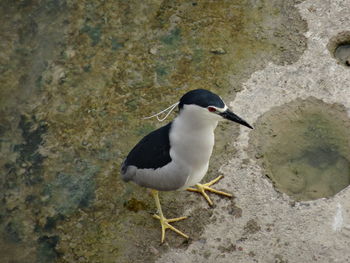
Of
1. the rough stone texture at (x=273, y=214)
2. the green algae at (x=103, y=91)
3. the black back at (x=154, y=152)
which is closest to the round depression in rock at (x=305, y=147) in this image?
the rough stone texture at (x=273, y=214)

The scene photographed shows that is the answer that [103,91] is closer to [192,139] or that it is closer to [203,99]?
[192,139]

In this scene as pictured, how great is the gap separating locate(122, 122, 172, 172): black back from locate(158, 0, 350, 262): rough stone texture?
725mm

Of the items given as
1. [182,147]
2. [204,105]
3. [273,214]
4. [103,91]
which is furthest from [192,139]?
[103,91]

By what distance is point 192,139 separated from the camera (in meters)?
3.93

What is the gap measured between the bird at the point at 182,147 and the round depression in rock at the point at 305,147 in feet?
2.79

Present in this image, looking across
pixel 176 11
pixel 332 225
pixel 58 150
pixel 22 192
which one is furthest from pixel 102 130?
pixel 332 225

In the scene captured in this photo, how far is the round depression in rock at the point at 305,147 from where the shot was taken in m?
4.55

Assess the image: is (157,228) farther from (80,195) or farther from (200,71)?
(200,71)

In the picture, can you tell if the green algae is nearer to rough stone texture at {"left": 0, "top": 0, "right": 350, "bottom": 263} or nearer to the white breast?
rough stone texture at {"left": 0, "top": 0, "right": 350, "bottom": 263}

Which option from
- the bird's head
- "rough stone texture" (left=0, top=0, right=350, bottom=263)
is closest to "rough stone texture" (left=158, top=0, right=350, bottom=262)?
"rough stone texture" (left=0, top=0, right=350, bottom=263)

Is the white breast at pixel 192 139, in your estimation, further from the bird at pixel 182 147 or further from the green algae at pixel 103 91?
the green algae at pixel 103 91

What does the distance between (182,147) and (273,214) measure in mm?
991

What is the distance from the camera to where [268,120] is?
4.98 metres

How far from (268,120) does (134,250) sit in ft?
5.55
